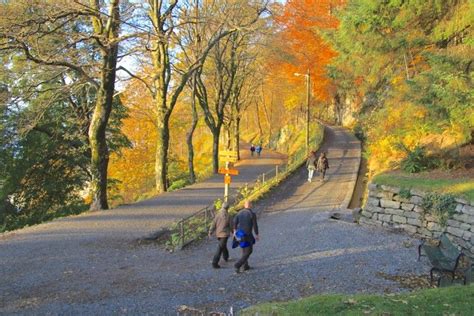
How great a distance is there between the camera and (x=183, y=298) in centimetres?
756

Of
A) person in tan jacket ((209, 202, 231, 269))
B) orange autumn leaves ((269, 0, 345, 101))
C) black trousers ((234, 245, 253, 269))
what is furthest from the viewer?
orange autumn leaves ((269, 0, 345, 101))

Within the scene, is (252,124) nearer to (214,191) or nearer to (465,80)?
(214,191)

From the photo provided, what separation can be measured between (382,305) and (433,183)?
8.05m

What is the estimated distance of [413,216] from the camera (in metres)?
12.2

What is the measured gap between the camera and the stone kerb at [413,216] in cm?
1055

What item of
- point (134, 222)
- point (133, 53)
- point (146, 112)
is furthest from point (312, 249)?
point (146, 112)

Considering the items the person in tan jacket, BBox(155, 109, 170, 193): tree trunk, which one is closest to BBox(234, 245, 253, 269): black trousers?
the person in tan jacket

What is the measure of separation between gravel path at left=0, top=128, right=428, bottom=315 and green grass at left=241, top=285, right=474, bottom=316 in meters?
1.64

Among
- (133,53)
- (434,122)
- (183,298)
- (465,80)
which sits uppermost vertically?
(133,53)

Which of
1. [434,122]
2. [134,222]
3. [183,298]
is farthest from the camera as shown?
[134,222]

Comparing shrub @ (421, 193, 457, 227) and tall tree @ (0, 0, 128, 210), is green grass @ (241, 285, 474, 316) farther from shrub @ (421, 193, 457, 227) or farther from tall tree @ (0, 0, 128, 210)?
tall tree @ (0, 0, 128, 210)

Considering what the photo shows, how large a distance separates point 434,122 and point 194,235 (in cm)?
798

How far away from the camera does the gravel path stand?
7535 millimetres

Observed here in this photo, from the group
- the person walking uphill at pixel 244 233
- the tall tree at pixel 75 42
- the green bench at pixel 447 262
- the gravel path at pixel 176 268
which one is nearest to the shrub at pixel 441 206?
the gravel path at pixel 176 268
